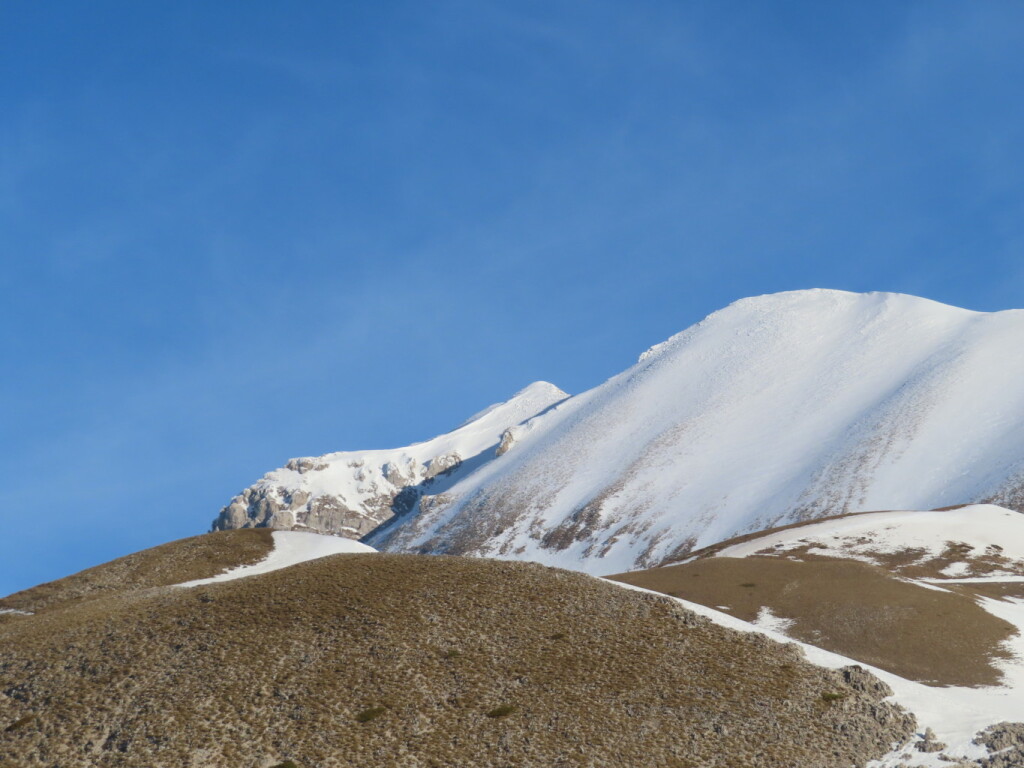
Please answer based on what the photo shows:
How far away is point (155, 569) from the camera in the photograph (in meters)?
61.6

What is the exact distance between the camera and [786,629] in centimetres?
5656

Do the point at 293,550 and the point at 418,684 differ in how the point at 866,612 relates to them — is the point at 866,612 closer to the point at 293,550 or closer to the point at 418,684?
the point at 418,684

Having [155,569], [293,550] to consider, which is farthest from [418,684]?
[293,550]


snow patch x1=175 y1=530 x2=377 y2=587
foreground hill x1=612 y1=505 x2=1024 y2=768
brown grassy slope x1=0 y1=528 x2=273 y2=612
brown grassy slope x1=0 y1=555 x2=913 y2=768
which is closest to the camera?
brown grassy slope x1=0 y1=555 x2=913 y2=768

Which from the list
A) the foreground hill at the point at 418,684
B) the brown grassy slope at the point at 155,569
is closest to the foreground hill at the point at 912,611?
the foreground hill at the point at 418,684

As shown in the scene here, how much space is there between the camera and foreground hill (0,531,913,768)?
31844 mm

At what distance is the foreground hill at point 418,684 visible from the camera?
31.8m

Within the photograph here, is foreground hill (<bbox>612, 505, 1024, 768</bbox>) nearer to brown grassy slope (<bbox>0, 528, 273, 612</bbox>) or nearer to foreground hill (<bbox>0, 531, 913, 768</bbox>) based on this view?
foreground hill (<bbox>0, 531, 913, 768</bbox>)

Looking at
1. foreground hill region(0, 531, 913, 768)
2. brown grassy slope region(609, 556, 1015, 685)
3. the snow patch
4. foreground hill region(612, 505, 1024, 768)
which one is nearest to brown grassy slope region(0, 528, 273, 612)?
the snow patch

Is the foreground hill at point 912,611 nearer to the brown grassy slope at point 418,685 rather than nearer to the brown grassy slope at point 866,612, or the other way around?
the brown grassy slope at point 866,612

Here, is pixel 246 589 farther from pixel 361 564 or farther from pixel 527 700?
pixel 527 700

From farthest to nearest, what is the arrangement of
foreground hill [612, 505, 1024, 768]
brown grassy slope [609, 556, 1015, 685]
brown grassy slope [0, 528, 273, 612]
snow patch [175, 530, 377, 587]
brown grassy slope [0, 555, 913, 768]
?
snow patch [175, 530, 377, 587] < brown grassy slope [0, 528, 273, 612] < brown grassy slope [609, 556, 1015, 685] < foreground hill [612, 505, 1024, 768] < brown grassy slope [0, 555, 913, 768]

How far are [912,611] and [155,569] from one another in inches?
1919

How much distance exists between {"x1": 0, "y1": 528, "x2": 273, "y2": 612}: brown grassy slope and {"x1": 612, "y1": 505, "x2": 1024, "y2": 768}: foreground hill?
3092 centimetres
